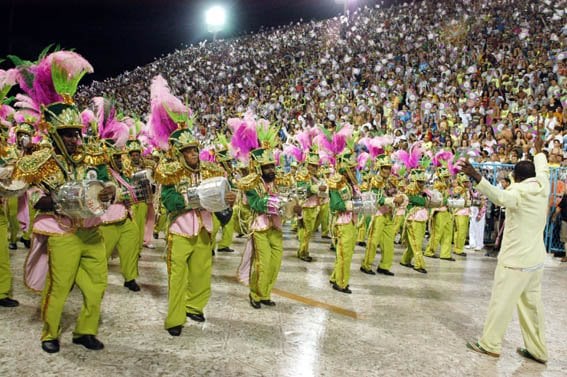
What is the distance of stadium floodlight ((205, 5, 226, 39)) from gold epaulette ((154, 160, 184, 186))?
34.5 meters

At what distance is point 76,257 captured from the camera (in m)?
3.62

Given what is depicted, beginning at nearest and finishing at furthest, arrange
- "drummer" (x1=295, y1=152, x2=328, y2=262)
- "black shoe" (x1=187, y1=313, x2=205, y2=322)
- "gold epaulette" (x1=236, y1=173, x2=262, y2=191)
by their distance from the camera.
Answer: "black shoe" (x1=187, y1=313, x2=205, y2=322) < "gold epaulette" (x1=236, y1=173, x2=262, y2=191) < "drummer" (x1=295, y1=152, x2=328, y2=262)

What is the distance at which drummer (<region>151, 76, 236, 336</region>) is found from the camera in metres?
4.28

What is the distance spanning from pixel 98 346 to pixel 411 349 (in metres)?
2.81

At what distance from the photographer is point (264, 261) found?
5.20 m

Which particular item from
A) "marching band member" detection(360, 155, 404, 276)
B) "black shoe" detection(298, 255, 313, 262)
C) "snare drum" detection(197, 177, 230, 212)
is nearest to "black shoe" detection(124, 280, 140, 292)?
"snare drum" detection(197, 177, 230, 212)

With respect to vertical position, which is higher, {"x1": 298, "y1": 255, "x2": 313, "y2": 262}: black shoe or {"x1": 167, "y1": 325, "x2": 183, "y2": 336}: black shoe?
{"x1": 298, "y1": 255, "x2": 313, "y2": 262}: black shoe

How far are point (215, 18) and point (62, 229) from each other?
35784 millimetres

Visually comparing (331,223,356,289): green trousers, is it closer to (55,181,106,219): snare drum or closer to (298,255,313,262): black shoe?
(298,255,313,262): black shoe

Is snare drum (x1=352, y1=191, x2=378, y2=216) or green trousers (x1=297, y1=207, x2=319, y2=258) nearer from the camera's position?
snare drum (x1=352, y1=191, x2=378, y2=216)

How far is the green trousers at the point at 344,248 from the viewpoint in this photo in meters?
6.18

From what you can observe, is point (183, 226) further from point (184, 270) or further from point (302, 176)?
point (302, 176)

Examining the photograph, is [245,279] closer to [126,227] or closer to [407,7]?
[126,227]

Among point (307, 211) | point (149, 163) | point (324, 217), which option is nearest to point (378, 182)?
point (307, 211)
